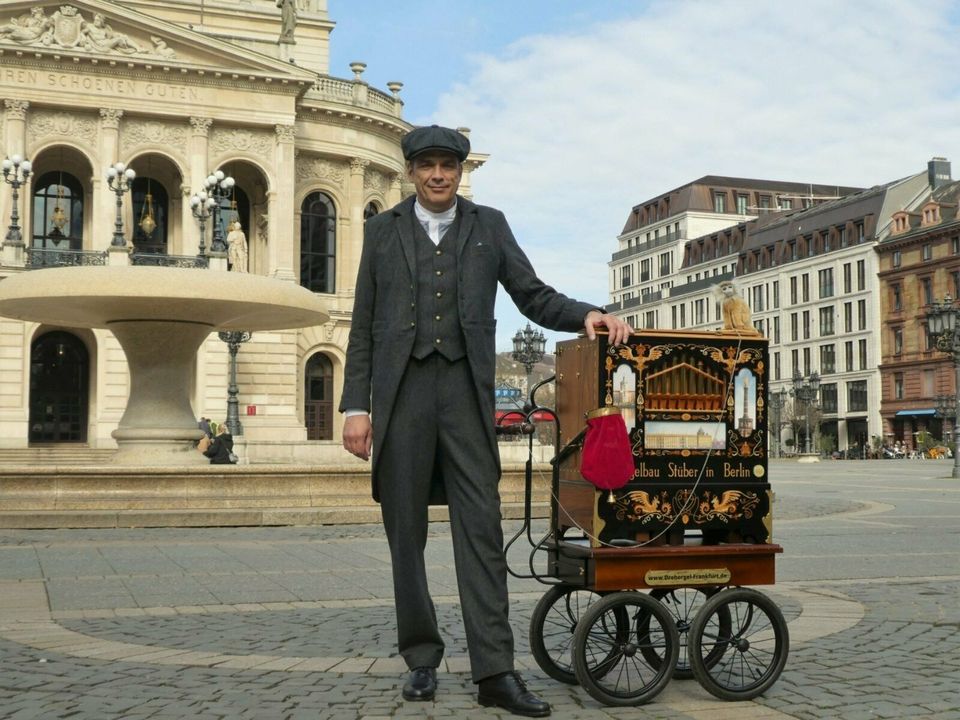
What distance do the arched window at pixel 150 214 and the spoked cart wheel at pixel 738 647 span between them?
43.8m

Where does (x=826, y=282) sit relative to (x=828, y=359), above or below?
above

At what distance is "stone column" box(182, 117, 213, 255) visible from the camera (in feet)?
149

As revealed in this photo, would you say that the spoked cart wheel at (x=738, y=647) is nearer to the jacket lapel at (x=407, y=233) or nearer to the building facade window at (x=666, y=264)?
the jacket lapel at (x=407, y=233)

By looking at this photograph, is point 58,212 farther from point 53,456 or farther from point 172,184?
point 53,456

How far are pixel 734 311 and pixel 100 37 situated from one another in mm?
43125

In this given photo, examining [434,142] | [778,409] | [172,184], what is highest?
[172,184]

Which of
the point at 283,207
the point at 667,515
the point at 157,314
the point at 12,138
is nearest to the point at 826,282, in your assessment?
the point at 283,207

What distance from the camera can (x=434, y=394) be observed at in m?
4.87

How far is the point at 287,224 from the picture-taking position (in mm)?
46750

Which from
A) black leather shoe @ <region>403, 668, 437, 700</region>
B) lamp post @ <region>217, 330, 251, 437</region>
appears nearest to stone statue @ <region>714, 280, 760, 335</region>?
black leather shoe @ <region>403, 668, 437, 700</region>

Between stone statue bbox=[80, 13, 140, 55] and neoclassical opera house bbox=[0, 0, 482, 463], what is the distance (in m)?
0.05

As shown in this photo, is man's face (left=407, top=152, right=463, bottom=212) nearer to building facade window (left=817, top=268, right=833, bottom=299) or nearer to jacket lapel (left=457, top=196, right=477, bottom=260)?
jacket lapel (left=457, top=196, right=477, bottom=260)

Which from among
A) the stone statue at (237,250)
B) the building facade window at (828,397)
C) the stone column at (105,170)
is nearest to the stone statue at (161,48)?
the stone column at (105,170)

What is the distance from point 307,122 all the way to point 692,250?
57664 mm
